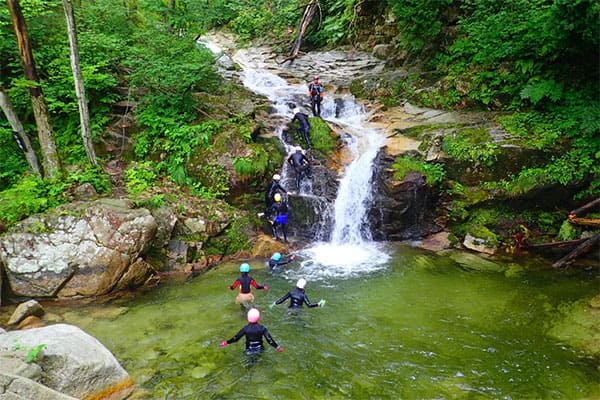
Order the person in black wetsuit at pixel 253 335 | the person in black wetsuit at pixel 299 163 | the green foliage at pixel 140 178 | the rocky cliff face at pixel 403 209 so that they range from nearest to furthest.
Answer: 1. the person in black wetsuit at pixel 253 335
2. the green foliage at pixel 140 178
3. the rocky cliff face at pixel 403 209
4. the person in black wetsuit at pixel 299 163

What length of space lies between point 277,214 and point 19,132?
25.0 ft

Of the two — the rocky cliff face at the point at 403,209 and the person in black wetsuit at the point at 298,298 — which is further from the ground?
the rocky cliff face at the point at 403,209

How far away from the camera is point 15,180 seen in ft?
35.4

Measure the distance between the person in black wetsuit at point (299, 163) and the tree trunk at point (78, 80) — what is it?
5961 mm

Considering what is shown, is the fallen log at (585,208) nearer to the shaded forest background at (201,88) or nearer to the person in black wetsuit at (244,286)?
the shaded forest background at (201,88)

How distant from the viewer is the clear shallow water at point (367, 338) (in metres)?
5.39

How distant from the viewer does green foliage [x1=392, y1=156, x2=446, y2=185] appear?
11719 millimetres

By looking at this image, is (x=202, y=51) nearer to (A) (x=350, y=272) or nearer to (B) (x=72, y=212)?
(B) (x=72, y=212)

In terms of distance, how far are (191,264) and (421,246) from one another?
6858mm

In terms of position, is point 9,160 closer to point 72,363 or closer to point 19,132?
point 19,132

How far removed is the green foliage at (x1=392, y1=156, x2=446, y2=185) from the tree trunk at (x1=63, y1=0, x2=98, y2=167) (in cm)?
936

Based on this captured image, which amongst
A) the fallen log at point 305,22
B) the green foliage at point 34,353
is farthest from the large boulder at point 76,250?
the fallen log at point 305,22

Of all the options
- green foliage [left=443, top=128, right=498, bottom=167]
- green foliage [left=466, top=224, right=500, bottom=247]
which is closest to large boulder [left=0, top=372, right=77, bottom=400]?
green foliage [left=466, top=224, right=500, bottom=247]

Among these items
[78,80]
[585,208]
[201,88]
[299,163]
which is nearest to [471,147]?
[585,208]
